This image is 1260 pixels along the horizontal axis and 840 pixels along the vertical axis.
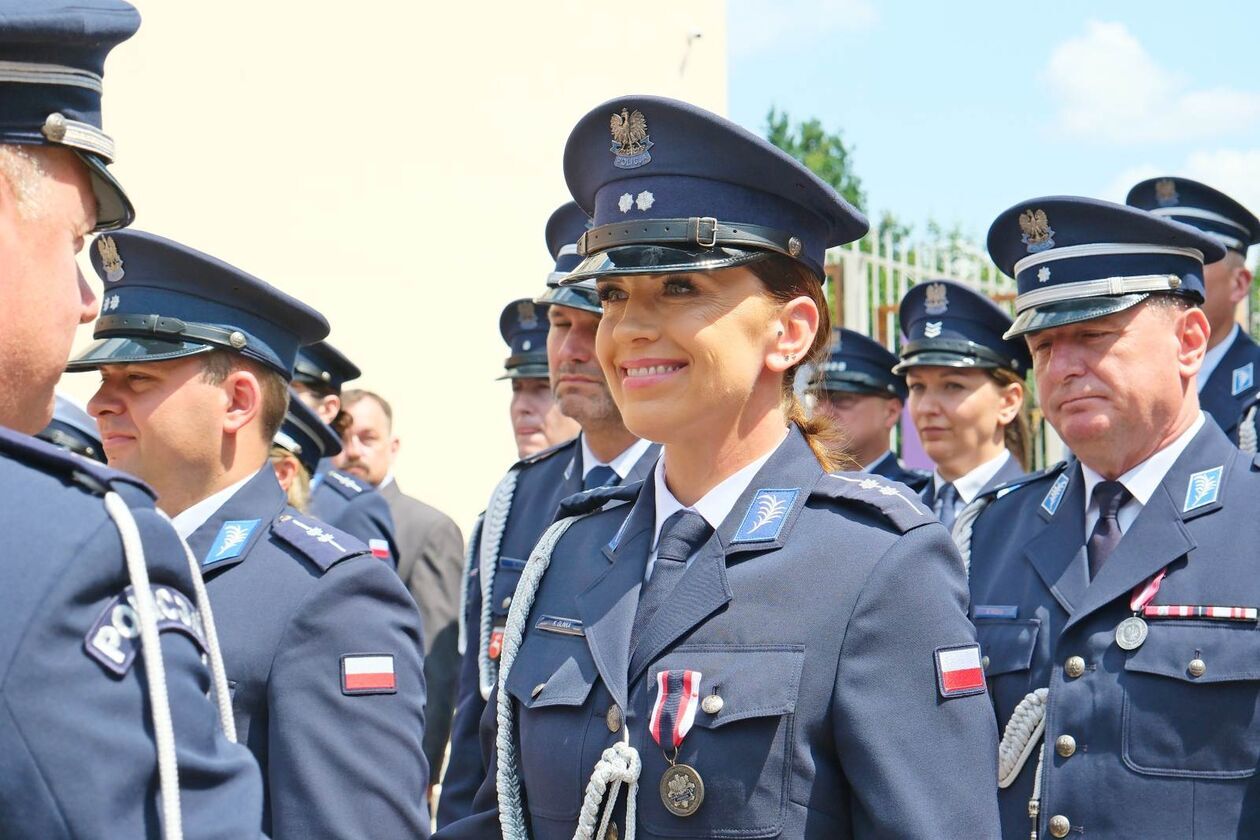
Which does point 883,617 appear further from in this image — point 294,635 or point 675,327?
point 294,635

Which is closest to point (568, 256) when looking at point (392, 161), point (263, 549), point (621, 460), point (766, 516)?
point (621, 460)

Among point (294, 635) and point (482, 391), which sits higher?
point (482, 391)

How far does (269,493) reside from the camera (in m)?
3.33

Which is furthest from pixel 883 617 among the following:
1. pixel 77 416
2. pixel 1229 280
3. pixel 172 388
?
pixel 1229 280

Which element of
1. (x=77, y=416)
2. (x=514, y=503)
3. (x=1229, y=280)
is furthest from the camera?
(x=1229, y=280)

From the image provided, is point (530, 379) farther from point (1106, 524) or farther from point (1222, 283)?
point (1106, 524)

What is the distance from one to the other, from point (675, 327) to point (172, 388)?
1.39 metres

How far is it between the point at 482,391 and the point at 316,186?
188 centimetres

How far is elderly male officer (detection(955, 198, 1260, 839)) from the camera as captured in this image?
3012mm

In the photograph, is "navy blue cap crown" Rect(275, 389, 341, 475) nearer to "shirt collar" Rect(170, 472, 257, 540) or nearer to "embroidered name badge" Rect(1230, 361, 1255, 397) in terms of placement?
"shirt collar" Rect(170, 472, 257, 540)

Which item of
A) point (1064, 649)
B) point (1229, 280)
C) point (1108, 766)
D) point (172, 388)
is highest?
point (1229, 280)

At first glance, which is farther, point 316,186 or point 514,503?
point 316,186

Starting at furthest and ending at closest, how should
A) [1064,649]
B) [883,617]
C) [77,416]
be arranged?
[77,416], [1064,649], [883,617]

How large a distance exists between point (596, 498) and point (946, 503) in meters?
3.46
